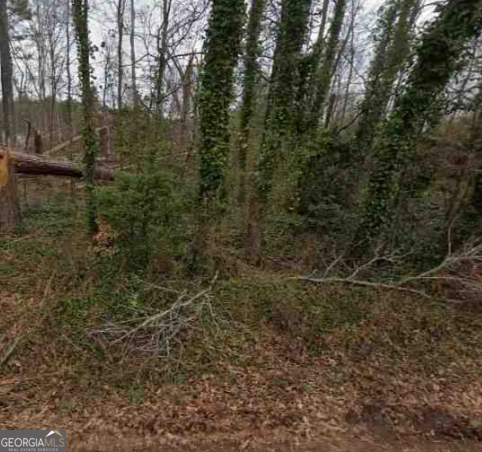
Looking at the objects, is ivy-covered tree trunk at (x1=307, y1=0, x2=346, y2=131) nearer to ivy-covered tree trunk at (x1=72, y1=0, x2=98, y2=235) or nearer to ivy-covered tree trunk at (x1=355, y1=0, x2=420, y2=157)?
ivy-covered tree trunk at (x1=355, y1=0, x2=420, y2=157)

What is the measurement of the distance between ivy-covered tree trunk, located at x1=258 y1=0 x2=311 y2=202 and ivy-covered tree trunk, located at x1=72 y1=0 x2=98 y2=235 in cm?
328

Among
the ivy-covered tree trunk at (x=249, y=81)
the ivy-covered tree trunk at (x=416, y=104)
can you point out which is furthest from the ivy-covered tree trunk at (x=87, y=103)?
the ivy-covered tree trunk at (x=416, y=104)

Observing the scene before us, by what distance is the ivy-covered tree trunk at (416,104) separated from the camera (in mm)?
4785

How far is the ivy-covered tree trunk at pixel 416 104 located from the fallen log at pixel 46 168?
5.49m

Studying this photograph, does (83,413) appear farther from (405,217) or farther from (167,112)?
(405,217)

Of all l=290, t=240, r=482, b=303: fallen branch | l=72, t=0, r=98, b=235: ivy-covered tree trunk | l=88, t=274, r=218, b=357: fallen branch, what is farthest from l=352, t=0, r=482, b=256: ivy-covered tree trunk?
l=72, t=0, r=98, b=235: ivy-covered tree trunk

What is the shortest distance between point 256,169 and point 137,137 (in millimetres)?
2465

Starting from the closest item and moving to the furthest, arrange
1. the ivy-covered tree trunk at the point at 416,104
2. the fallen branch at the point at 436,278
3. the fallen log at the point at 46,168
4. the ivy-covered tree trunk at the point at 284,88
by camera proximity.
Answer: the ivy-covered tree trunk at the point at 416,104
the fallen branch at the point at 436,278
the ivy-covered tree trunk at the point at 284,88
the fallen log at the point at 46,168

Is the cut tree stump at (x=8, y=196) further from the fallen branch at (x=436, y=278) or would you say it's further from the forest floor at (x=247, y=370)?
the fallen branch at (x=436, y=278)

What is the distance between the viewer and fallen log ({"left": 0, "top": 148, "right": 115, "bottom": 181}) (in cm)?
621

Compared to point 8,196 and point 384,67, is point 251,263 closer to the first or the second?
point 8,196

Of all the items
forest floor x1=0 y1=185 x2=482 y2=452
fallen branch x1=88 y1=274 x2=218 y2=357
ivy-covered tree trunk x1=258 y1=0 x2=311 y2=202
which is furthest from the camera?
ivy-covered tree trunk x1=258 y1=0 x2=311 y2=202

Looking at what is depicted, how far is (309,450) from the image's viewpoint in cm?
296

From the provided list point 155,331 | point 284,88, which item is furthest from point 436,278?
point 155,331
